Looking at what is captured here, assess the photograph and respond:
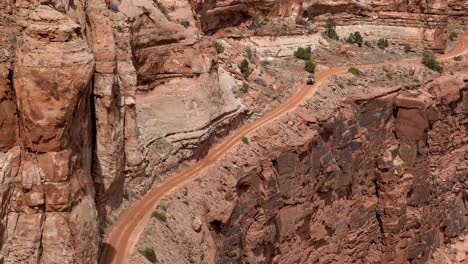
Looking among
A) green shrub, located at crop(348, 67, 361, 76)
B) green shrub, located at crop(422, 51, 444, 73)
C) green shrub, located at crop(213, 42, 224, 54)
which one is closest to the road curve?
green shrub, located at crop(348, 67, 361, 76)

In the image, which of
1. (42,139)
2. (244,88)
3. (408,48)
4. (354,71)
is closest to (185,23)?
(244,88)

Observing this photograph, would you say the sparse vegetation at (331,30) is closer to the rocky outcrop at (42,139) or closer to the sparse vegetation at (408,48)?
the sparse vegetation at (408,48)

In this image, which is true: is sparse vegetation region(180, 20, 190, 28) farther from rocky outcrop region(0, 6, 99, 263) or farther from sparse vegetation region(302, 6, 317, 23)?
sparse vegetation region(302, 6, 317, 23)

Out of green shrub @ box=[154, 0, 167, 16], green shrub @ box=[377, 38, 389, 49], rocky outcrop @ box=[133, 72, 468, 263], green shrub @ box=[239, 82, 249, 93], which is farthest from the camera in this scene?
green shrub @ box=[377, 38, 389, 49]

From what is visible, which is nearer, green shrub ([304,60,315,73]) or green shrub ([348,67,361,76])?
green shrub ([348,67,361,76])

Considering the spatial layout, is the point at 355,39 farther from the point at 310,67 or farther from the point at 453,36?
the point at 453,36

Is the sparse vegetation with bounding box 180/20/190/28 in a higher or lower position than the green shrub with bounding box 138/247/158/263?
higher

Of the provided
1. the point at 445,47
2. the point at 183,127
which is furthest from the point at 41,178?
the point at 445,47

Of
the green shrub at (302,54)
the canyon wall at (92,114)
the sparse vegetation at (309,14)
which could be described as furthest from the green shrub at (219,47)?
the sparse vegetation at (309,14)

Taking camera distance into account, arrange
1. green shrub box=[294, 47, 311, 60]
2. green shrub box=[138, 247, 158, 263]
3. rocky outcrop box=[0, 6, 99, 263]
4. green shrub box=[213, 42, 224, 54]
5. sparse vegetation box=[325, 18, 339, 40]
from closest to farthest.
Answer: rocky outcrop box=[0, 6, 99, 263], green shrub box=[138, 247, 158, 263], green shrub box=[213, 42, 224, 54], green shrub box=[294, 47, 311, 60], sparse vegetation box=[325, 18, 339, 40]
